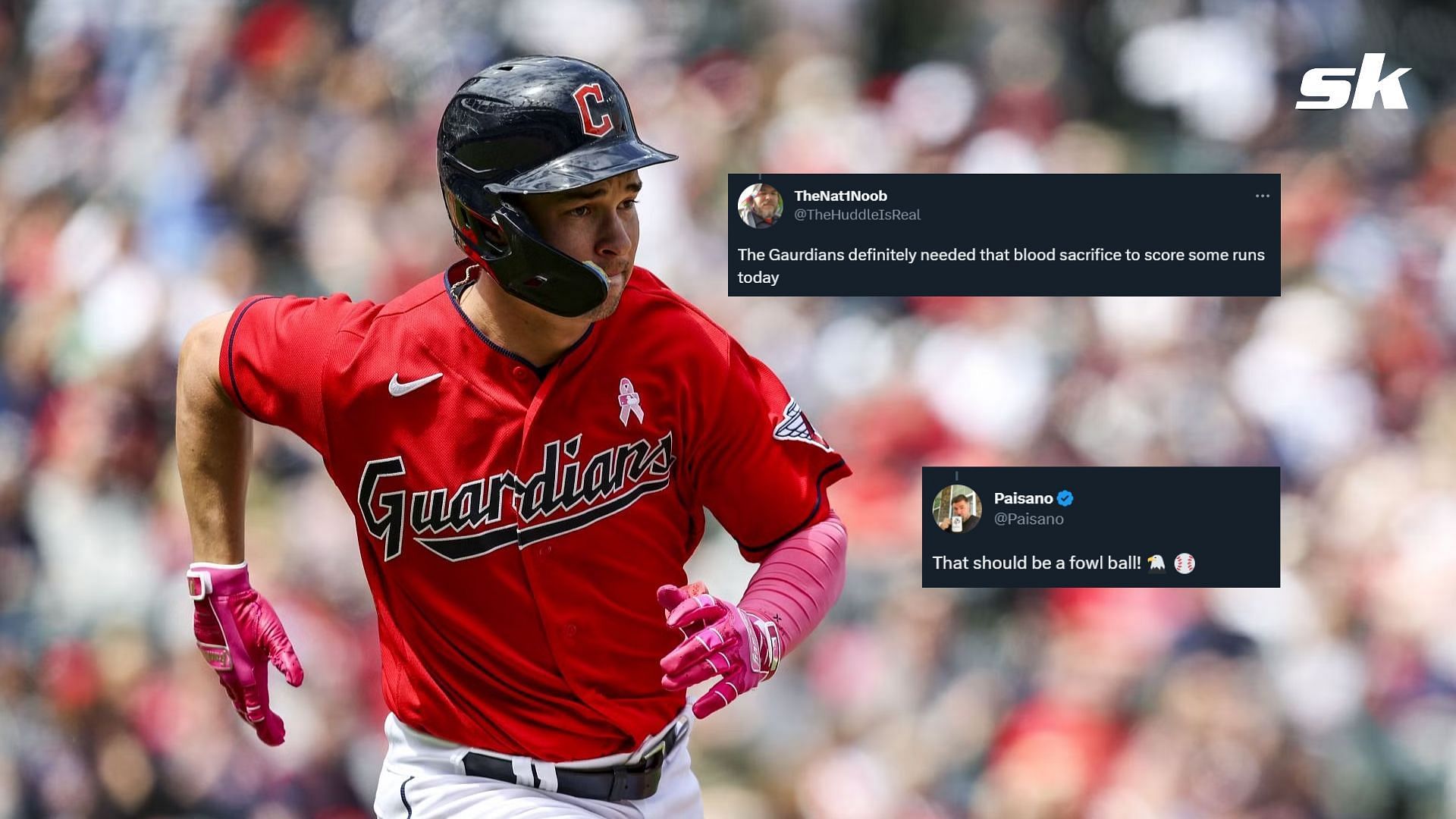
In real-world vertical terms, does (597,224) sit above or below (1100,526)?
above

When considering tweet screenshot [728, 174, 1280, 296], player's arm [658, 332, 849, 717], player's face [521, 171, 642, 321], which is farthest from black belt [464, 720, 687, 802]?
tweet screenshot [728, 174, 1280, 296]

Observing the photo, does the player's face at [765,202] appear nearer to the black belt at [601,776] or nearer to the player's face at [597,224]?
the player's face at [597,224]

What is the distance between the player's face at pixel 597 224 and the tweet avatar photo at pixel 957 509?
2.11 m

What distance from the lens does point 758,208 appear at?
4441mm

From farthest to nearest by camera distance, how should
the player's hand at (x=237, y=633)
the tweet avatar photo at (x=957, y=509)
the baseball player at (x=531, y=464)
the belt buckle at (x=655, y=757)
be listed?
the tweet avatar photo at (x=957, y=509), the player's hand at (x=237, y=633), the belt buckle at (x=655, y=757), the baseball player at (x=531, y=464)

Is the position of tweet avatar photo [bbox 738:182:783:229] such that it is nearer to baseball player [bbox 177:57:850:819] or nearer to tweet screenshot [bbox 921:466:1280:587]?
tweet screenshot [bbox 921:466:1280:587]

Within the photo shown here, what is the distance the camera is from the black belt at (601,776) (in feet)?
8.47

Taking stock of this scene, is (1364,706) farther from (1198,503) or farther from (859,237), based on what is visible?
(859,237)

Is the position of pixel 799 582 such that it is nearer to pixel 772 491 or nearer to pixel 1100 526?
pixel 772 491

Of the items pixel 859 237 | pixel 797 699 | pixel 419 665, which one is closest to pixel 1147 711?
pixel 797 699

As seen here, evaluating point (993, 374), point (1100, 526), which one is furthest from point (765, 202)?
point (1100, 526)

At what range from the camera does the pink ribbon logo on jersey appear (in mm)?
2559


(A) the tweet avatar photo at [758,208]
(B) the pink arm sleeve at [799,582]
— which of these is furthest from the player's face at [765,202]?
(B) the pink arm sleeve at [799,582]

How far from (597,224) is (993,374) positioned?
2.17m
